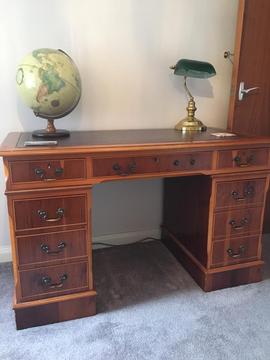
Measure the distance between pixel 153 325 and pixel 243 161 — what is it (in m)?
0.90

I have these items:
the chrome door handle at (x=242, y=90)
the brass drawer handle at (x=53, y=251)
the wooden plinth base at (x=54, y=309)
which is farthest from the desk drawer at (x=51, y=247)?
the chrome door handle at (x=242, y=90)

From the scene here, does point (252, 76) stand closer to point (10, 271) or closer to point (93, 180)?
point (93, 180)

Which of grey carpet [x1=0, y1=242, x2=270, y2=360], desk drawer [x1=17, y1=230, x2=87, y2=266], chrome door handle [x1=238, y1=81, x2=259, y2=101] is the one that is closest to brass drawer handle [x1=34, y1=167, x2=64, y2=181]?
desk drawer [x1=17, y1=230, x2=87, y2=266]

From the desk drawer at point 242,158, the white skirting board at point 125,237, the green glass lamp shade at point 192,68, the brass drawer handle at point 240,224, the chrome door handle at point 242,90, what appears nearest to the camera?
the desk drawer at point 242,158

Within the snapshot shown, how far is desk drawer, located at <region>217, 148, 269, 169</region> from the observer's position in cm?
154

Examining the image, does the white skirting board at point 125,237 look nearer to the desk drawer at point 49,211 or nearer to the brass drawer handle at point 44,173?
the desk drawer at point 49,211

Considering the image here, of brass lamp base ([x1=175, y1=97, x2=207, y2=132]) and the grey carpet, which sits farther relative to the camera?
brass lamp base ([x1=175, y1=97, x2=207, y2=132])

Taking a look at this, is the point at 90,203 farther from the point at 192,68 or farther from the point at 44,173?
the point at 192,68

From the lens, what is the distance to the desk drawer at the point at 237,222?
1619mm

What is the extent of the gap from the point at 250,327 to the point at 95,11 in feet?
5.91

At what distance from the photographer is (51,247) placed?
53.8 inches

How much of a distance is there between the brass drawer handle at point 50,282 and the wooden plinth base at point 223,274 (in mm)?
732

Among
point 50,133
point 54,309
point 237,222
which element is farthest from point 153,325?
point 50,133

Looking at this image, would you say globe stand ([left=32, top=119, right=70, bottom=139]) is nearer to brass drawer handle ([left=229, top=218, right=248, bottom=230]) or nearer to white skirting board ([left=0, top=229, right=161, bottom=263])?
white skirting board ([left=0, top=229, right=161, bottom=263])
